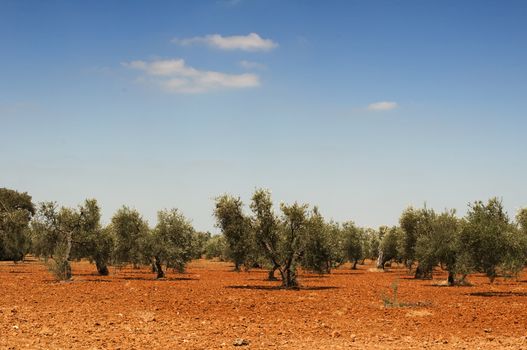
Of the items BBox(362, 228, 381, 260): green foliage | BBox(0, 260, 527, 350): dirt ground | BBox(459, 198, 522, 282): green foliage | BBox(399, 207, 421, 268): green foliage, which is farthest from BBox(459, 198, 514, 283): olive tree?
BBox(362, 228, 381, 260): green foliage

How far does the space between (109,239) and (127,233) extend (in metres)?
3.82

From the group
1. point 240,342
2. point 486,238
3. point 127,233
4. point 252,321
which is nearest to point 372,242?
point 127,233

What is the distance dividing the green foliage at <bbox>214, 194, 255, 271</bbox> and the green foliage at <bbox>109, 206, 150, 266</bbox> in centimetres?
1874

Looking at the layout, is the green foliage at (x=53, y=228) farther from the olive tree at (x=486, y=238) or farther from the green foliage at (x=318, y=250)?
the olive tree at (x=486, y=238)

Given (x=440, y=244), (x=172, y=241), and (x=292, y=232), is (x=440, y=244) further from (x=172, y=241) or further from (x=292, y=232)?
(x=172, y=241)

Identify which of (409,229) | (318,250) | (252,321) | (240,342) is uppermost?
(409,229)

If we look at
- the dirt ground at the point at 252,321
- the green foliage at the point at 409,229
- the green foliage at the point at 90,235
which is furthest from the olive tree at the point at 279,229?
the green foliage at the point at 409,229

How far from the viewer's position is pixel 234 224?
159 feet

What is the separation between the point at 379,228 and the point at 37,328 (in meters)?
120

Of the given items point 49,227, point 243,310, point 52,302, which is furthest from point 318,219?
point 49,227

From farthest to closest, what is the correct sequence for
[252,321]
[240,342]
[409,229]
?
[409,229], [252,321], [240,342]

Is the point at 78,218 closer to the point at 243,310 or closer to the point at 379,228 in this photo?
the point at 243,310

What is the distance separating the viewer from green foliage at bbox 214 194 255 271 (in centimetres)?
4822

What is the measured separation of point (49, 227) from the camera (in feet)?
185
